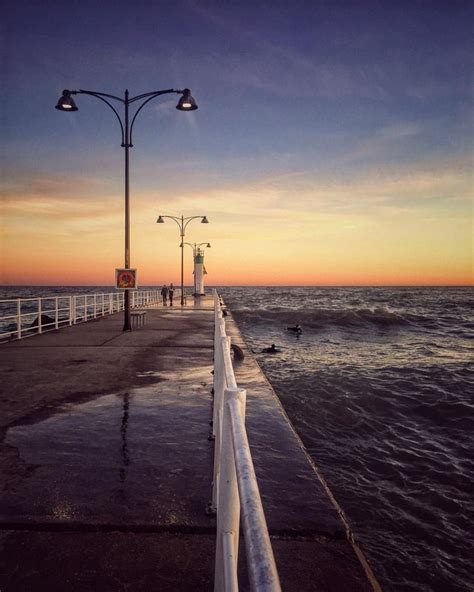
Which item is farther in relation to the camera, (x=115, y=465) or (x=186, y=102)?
(x=186, y=102)

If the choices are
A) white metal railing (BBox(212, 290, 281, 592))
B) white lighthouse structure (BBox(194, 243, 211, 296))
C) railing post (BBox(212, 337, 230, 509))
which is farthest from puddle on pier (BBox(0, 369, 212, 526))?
white lighthouse structure (BBox(194, 243, 211, 296))

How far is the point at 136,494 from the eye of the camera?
132 inches

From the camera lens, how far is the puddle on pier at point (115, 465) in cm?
309

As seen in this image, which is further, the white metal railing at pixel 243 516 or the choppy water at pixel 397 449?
the choppy water at pixel 397 449

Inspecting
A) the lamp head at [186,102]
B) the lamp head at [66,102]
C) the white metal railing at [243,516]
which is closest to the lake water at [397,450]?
the white metal railing at [243,516]

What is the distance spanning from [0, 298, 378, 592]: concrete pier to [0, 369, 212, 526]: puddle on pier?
0.01m

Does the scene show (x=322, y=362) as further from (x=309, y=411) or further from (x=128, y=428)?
(x=128, y=428)

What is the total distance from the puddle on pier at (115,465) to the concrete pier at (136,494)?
0.01 m

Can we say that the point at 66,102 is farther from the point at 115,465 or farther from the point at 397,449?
the point at 397,449

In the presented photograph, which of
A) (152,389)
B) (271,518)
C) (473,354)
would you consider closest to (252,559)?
(271,518)

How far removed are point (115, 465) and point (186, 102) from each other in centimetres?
1190

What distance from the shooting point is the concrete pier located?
2469mm

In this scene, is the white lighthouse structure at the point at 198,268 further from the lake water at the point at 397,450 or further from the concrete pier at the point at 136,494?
the concrete pier at the point at 136,494

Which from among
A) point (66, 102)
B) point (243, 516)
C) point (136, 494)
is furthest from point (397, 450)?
point (66, 102)
